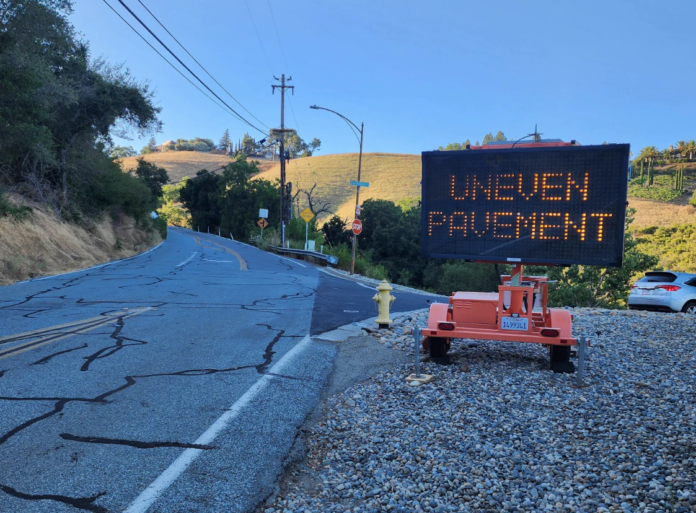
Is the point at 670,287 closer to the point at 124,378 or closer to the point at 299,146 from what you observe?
the point at 124,378

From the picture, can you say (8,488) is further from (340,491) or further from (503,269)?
(503,269)

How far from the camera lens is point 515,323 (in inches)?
250

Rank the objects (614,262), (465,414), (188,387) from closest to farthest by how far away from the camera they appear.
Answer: (465,414) → (188,387) → (614,262)

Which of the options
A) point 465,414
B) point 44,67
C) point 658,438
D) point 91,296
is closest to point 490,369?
point 465,414

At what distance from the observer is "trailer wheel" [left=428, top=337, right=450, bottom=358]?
22.2ft

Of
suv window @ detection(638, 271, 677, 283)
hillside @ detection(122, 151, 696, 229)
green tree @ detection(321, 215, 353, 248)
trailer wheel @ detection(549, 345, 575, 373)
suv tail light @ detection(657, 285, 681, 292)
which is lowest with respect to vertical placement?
trailer wheel @ detection(549, 345, 575, 373)

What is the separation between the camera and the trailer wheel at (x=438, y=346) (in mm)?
6770

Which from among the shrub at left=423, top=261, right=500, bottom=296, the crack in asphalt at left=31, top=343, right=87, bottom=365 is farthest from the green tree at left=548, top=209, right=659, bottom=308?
the crack in asphalt at left=31, top=343, right=87, bottom=365

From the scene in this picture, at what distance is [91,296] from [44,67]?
36.3ft

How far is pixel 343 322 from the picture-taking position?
10.1 meters


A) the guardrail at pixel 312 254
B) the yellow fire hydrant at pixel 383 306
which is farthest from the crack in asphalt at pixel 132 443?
the guardrail at pixel 312 254

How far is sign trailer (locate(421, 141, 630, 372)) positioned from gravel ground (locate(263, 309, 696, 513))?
570mm

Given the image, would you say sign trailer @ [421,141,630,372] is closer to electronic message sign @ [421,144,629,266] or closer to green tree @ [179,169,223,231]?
electronic message sign @ [421,144,629,266]

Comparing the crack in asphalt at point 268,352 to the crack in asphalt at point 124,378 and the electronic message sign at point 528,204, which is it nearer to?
the crack in asphalt at point 124,378
